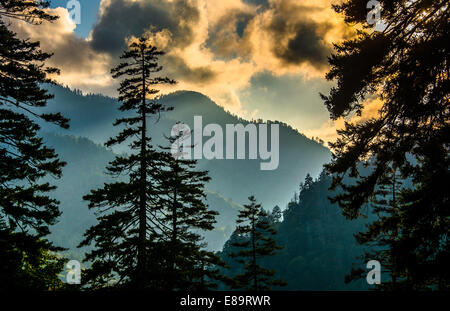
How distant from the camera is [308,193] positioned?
117 meters

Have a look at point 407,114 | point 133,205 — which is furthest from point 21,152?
point 407,114

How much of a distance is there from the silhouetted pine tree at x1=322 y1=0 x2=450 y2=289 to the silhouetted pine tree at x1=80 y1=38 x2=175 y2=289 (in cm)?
852

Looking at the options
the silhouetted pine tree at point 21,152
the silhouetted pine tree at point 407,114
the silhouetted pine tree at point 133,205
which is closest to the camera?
the silhouetted pine tree at point 407,114

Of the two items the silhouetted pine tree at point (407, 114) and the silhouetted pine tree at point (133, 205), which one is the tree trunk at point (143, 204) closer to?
the silhouetted pine tree at point (133, 205)

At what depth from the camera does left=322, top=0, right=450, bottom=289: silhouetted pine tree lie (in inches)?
273

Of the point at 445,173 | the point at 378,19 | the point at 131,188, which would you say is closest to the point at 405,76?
the point at 378,19

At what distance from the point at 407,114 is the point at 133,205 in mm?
11817

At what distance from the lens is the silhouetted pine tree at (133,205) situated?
11.5 m

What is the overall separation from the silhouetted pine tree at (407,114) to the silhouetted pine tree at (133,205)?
8.52m

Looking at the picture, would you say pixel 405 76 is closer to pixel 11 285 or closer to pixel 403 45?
pixel 403 45

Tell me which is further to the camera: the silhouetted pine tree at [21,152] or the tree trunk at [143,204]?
the tree trunk at [143,204]

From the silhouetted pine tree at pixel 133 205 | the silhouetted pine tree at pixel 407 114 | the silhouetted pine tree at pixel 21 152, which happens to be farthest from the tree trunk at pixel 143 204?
the silhouetted pine tree at pixel 407 114

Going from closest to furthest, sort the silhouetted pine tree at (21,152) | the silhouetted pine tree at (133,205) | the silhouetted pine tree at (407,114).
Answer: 1. the silhouetted pine tree at (407,114)
2. the silhouetted pine tree at (21,152)
3. the silhouetted pine tree at (133,205)
